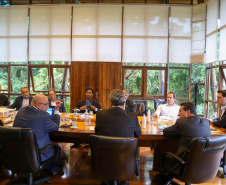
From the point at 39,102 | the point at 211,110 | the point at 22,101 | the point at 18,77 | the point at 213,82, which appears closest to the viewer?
the point at 39,102

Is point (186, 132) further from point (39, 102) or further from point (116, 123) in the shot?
point (39, 102)

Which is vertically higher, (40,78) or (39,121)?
(40,78)

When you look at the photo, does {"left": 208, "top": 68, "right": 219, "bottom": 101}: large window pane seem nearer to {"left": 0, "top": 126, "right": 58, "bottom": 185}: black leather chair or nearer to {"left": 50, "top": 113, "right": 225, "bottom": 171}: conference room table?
{"left": 50, "top": 113, "right": 225, "bottom": 171}: conference room table

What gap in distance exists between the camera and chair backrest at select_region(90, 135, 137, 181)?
1.86 meters

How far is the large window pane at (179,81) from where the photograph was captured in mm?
6477

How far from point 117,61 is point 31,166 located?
191 inches

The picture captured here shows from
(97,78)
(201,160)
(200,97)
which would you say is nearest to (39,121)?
(201,160)

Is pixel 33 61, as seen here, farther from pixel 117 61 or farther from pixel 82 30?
pixel 117 61

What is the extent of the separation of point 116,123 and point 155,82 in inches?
188

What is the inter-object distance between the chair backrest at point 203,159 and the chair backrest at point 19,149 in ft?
5.45

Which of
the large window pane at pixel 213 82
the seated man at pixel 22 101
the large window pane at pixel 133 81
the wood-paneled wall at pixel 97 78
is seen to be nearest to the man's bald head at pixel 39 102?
the seated man at pixel 22 101

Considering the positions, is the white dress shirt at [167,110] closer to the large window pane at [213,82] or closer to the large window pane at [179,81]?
the large window pane at [213,82]

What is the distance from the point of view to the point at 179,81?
651 centimetres

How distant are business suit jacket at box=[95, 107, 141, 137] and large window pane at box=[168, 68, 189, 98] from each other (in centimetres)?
473
